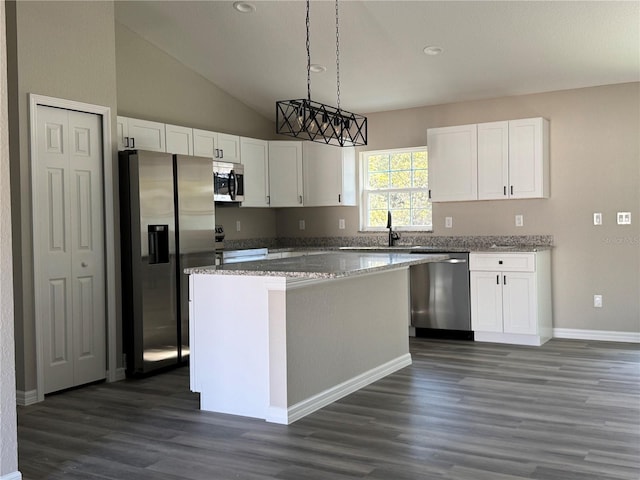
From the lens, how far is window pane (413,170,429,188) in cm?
690

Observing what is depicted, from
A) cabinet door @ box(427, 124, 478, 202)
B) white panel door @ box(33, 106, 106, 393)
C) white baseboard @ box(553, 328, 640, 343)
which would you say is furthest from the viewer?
cabinet door @ box(427, 124, 478, 202)

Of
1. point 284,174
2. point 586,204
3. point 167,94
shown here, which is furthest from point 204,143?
point 586,204

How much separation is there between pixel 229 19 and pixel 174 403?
3089 millimetres

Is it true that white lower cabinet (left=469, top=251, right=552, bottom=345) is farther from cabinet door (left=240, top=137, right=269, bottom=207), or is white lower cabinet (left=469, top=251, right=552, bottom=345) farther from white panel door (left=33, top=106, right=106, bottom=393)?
white panel door (left=33, top=106, right=106, bottom=393)

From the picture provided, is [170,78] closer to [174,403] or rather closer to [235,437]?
[174,403]

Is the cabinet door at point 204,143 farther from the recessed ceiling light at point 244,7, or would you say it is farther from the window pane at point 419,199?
the window pane at point 419,199

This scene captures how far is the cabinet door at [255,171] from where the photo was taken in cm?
673

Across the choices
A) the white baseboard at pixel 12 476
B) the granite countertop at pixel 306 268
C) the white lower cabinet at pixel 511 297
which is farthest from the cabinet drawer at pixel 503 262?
the white baseboard at pixel 12 476

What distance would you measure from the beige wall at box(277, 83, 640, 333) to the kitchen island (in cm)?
235

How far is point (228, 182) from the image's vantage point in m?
6.25

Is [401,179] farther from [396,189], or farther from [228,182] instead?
[228,182]

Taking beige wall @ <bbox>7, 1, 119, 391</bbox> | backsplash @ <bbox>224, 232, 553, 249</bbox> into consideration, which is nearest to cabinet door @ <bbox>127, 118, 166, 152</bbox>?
beige wall @ <bbox>7, 1, 119, 391</bbox>

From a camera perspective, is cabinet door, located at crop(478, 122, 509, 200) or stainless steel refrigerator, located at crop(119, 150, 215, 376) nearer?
stainless steel refrigerator, located at crop(119, 150, 215, 376)

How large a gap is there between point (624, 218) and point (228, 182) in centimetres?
364
